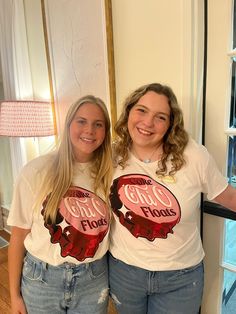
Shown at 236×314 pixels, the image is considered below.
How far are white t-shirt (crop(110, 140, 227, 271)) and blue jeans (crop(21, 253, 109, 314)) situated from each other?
0.54ft

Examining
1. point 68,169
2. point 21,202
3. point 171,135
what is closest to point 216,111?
point 171,135

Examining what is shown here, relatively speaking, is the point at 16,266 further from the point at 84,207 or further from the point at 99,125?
the point at 99,125

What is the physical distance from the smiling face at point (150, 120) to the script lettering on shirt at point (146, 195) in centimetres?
17

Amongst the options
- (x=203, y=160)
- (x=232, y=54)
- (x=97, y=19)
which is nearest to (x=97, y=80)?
(x=97, y=19)

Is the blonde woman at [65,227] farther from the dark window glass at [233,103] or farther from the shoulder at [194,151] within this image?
the dark window glass at [233,103]

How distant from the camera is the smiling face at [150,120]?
3.34 ft

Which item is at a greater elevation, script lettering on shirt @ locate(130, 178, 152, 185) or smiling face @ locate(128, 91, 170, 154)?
smiling face @ locate(128, 91, 170, 154)

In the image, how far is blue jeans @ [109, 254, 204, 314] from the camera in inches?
40.1

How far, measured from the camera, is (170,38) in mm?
1217

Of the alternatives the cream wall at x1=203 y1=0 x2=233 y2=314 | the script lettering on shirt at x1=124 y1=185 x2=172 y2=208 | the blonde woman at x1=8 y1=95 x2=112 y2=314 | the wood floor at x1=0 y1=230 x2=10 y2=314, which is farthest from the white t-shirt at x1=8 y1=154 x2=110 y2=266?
the wood floor at x1=0 y1=230 x2=10 y2=314

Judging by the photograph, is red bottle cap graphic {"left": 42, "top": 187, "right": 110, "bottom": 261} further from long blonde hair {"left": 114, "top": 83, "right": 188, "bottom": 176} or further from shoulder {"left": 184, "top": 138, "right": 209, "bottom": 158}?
shoulder {"left": 184, "top": 138, "right": 209, "bottom": 158}

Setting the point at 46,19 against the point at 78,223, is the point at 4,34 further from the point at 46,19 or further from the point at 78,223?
the point at 78,223

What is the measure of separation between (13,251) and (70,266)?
0.84 feet

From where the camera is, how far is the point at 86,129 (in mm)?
1097
